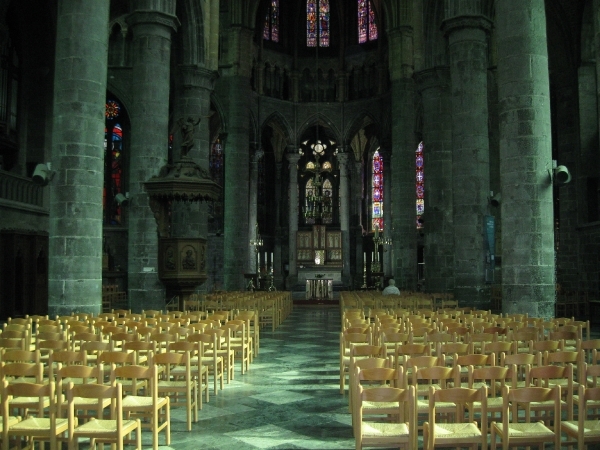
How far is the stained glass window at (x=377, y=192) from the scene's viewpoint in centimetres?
4878

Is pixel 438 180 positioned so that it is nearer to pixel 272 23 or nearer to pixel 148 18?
pixel 148 18

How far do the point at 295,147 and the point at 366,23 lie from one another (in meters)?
9.65

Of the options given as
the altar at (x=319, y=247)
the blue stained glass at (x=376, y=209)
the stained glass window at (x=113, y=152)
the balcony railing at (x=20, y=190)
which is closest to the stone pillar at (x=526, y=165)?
the balcony railing at (x=20, y=190)

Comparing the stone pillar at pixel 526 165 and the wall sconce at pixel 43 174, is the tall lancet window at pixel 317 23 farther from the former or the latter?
the wall sconce at pixel 43 174

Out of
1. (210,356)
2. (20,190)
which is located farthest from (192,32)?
(210,356)

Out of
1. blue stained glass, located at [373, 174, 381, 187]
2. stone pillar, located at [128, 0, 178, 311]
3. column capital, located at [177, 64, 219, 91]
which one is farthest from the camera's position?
blue stained glass, located at [373, 174, 381, 187]

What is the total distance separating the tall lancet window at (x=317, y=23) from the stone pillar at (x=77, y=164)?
33.4 meters

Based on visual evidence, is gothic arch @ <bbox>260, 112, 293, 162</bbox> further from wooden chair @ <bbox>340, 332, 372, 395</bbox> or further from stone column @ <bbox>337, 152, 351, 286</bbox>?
wooden chair @ <bbox>340, 332, 372, 395</bbox>

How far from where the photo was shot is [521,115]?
15.1 metres

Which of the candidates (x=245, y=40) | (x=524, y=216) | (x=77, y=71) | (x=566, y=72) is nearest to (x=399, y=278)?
(x=566, y=72)

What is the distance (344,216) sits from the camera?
44281 millimetres

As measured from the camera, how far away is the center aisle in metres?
7.14

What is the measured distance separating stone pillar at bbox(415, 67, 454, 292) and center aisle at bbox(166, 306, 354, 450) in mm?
11944

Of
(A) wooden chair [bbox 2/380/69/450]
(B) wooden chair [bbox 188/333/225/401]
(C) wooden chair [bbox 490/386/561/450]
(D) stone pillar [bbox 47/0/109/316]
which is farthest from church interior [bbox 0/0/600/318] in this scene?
(C) wooden chair [bbox 490/386/561/450]
